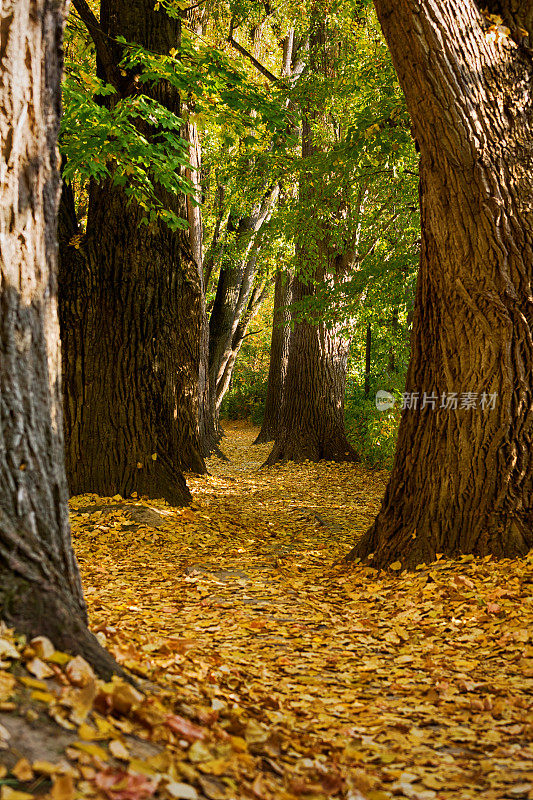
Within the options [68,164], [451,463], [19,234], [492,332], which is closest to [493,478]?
[451,463]

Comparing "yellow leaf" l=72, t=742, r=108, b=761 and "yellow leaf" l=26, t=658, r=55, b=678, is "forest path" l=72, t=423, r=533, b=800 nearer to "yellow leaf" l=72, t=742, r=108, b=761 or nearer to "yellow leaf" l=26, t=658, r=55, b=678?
"yellow leaf" l=72, t=742, r=108, b=761

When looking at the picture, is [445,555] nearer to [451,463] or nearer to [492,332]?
[451,463]

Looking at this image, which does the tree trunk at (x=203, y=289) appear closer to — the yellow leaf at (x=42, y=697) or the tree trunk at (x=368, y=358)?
the tree trunk at (x=368, y=358)

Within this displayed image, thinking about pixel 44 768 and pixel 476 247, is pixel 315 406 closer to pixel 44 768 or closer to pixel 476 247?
pixel 476 247

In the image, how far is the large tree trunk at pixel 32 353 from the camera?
2316 mm

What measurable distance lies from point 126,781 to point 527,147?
4565 millimetres

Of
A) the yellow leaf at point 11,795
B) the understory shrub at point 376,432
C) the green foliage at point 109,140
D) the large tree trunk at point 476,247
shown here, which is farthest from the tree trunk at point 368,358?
the yellow leaf at point 11,795

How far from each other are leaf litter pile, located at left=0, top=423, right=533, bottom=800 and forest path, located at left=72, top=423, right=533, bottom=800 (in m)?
0.01

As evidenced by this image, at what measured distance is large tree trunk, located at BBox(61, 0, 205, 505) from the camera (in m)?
7.36

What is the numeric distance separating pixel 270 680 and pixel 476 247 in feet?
10.3

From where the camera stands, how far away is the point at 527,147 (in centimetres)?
476

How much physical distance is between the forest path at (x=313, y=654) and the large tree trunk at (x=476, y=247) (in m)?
0.47

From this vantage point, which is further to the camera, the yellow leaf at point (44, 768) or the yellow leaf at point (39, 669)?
the yellow leaf at point (39, 669)

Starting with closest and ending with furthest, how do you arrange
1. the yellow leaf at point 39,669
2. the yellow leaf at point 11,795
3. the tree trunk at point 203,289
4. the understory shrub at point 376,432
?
the yellow leaf at point 11,795
the yellow leaf at point 39,669
the tree trunk at point 203,289
the understory shrub at point 376,432
